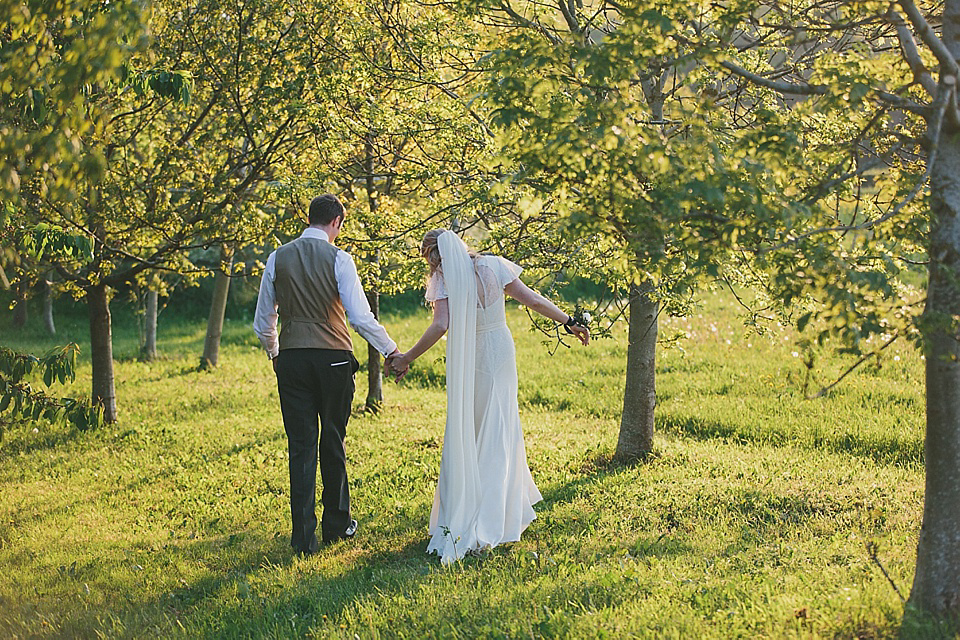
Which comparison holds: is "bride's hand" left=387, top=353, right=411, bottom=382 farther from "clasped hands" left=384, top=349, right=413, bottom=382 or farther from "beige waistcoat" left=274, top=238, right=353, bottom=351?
"beige waistcoat" left=274, top=238, right=353, bottom=351

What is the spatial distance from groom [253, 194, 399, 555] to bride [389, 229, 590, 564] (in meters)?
0.44

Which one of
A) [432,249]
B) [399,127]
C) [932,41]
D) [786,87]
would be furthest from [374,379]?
[932,41]

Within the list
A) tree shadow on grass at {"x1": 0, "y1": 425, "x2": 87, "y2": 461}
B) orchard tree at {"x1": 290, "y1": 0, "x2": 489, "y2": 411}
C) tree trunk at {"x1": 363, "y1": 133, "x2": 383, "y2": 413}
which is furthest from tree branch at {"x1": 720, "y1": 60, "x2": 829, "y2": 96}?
tree shadow on grass at {"x1": 0, "y1": 425, "x2": 87, "y2": 461}

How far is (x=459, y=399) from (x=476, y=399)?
20 centimetres

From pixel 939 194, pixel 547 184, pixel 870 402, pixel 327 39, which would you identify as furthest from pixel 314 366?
pixel 870 402

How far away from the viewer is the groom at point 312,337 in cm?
638

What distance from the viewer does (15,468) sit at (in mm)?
10344

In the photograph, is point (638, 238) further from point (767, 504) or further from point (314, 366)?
point (767, 504)

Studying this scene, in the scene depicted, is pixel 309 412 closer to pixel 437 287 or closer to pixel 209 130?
pixel 437 287

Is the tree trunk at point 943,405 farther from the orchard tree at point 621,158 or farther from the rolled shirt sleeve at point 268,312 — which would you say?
the rolled shirt sleeve at point 268,312

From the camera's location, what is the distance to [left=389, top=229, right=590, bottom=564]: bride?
6.32 m

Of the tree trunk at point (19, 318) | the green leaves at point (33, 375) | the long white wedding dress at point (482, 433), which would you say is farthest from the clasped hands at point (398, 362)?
the tree trunk at point (19, 318)

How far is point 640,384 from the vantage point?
29.2 feet

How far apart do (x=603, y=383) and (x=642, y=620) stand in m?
9.97
